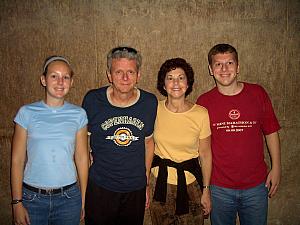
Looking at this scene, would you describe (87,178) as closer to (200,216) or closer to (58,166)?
(58,166)

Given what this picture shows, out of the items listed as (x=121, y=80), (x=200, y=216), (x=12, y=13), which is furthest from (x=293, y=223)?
(x=12, y=13)

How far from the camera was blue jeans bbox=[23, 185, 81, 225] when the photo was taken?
2.13 meters

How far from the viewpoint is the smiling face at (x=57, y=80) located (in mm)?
2205

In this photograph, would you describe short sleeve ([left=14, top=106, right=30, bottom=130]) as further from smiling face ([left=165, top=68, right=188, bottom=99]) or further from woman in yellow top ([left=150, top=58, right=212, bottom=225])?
smiling face ([left=165, top=68, right=188, bottom=99])

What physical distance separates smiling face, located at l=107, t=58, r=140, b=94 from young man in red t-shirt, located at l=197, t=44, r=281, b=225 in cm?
87

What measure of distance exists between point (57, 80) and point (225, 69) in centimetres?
166

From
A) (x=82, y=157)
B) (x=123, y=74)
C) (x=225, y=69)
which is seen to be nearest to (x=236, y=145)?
(x=225, y=69)

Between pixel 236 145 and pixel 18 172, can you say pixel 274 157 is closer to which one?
pixel 236 145

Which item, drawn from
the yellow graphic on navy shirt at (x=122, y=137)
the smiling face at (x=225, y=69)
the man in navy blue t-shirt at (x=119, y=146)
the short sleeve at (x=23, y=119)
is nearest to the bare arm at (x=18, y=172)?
the short sleeve at (x=23, y=119)

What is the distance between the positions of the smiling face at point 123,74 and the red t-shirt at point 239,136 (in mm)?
888

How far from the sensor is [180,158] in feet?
7.89

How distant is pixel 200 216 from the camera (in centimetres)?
243

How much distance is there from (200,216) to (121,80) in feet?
5.12

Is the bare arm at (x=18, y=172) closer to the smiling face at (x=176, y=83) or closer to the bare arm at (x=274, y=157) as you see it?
the smiling face at (x=176, y=83)
